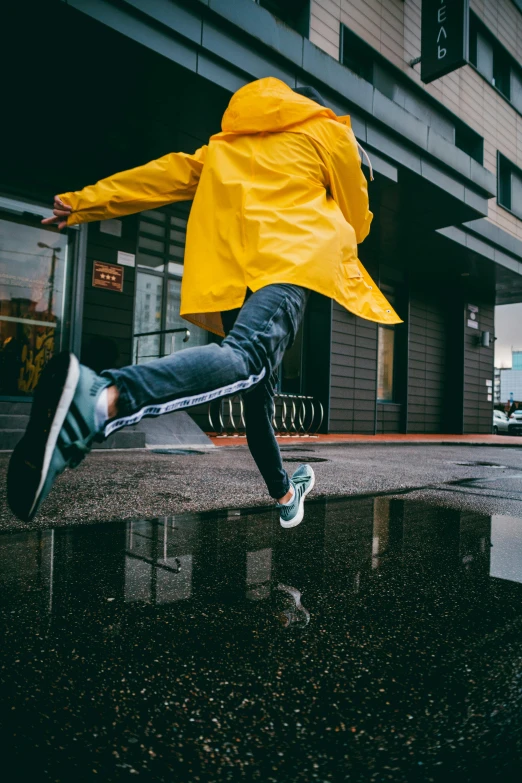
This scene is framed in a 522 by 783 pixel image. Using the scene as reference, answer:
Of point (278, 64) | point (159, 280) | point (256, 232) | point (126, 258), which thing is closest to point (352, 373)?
point (159, 280)

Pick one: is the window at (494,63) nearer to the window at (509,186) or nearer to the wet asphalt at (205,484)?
the window at (509,186)

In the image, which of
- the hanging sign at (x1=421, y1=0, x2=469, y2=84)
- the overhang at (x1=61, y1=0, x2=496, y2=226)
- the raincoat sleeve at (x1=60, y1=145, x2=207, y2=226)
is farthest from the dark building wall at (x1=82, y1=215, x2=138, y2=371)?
the hanging sign at (x1=421, y1=0, x2=469, y2=84)

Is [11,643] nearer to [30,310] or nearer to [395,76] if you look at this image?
[30,310]

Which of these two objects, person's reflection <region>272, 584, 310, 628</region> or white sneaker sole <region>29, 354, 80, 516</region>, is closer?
white sneaker sole <region>29, 354, 80, 516</region>

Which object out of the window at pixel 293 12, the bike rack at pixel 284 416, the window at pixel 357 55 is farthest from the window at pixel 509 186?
the bike rack at pixel 284 416

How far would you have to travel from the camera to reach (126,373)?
1478 mm

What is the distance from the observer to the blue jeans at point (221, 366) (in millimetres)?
1477

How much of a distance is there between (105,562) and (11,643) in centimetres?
76

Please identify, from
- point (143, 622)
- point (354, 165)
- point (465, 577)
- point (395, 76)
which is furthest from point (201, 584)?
point (395, 76)

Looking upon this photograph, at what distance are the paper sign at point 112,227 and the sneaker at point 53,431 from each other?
8.05 metres

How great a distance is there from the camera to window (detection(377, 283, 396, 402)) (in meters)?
15.2

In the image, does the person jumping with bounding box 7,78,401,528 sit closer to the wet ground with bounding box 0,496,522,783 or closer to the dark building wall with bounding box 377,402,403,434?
the wet ground with bounding box 0,496,522,783

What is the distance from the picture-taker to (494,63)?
1717cm

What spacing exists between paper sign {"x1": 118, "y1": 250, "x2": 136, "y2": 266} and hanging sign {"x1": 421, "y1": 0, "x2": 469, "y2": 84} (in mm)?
7252
